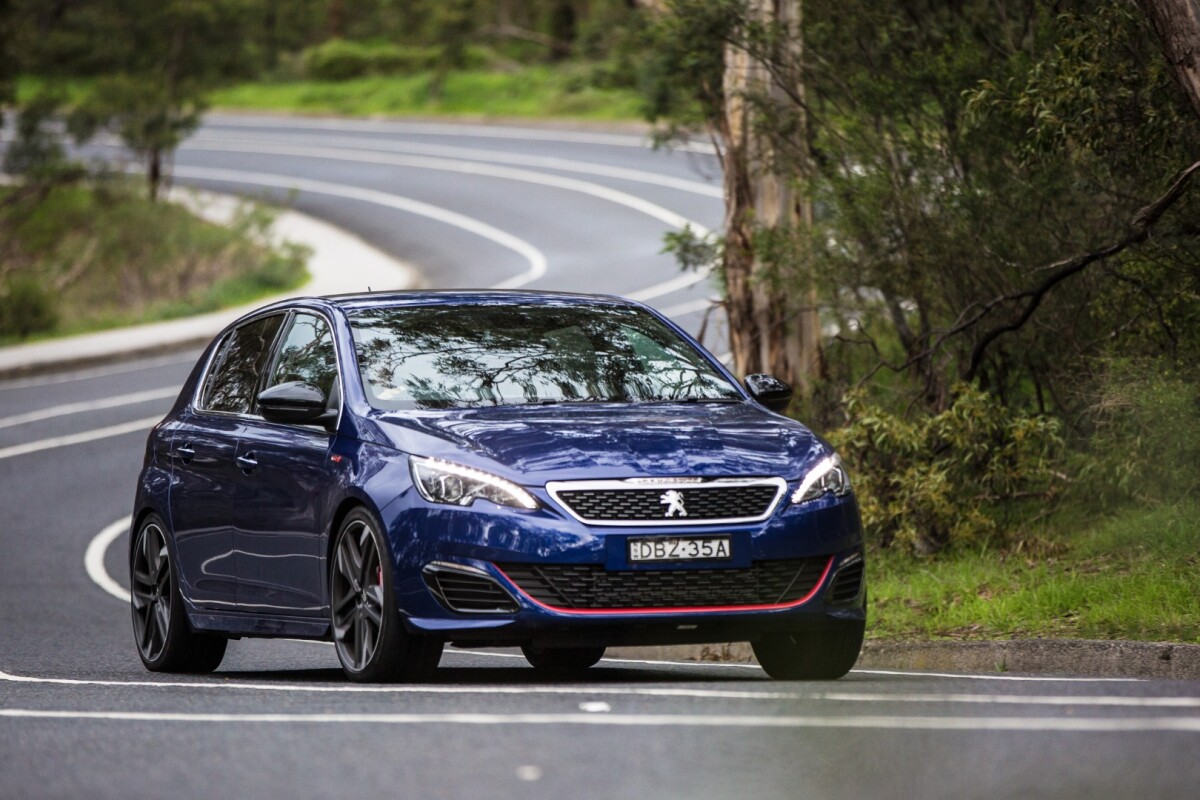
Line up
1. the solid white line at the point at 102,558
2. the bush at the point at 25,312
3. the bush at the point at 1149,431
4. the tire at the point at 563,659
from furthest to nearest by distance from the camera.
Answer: the bush at the point at 25,312
the solid white line at the point at 102,558
the bush at the point at 1149,431
the tire at the point at 563,659

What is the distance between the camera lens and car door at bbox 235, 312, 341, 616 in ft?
29.4

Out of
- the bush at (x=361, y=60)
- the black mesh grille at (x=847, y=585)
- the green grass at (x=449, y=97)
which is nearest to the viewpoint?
the black mesh grille at (x=847, y=585)

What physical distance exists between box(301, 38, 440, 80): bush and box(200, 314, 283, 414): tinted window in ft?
163

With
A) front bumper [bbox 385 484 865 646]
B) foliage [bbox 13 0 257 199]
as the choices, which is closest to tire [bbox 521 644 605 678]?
front bumper [bbox 385 484 865 646]

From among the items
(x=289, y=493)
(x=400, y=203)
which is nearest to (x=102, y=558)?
(x=289, y=493)

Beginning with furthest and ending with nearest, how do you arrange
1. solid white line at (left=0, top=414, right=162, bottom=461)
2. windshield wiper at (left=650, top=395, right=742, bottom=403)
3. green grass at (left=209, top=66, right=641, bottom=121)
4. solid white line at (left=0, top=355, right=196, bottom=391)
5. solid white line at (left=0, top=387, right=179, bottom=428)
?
green grass at (left=209, top=66, right=641, bottom=121) < solid white line at (left=0, top=355, right=196, bottom=391) < solid white line at (left=0, top=387, right=179, bottom=428) < solid white line at (left=0, top=414, right=162, bottom=461) < windshield wiper at (left=650, top=395, right=742, bottom=403)

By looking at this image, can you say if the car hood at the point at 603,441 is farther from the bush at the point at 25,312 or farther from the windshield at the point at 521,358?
the bush at the point at 25,312

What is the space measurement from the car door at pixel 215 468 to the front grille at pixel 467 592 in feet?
6.08

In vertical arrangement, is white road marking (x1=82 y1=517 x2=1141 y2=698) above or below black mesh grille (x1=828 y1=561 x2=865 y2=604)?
below

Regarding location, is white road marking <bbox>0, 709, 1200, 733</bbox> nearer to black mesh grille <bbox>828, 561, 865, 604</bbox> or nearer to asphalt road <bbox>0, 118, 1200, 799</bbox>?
asphalt road <bbox>0, 118, 1200, 799</bbox>

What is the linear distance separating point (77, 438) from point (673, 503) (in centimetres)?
1506

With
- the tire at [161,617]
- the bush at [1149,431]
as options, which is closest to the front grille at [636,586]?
the tire at [161,617]

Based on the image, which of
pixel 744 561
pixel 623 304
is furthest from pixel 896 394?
pixel 744 561

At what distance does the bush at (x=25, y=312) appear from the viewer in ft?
107
